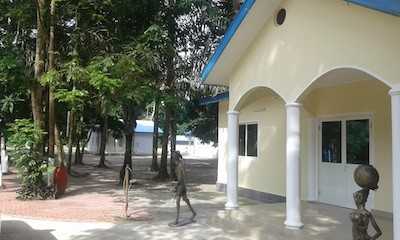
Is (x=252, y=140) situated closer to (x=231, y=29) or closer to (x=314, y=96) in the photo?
(x=314, y=96)

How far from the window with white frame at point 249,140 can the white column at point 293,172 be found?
5.58 metres

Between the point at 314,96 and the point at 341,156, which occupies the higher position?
the point at 314,96

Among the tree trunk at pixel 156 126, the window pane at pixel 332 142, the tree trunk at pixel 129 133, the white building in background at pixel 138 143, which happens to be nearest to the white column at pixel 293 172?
the window pane at pixel 332 142

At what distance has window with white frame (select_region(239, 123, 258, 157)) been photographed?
15.5 meters

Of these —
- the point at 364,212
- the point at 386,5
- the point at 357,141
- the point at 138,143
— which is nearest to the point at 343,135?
the point at 357,141

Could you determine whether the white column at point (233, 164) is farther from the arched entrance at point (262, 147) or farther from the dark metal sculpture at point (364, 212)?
the dark metal sculpture at point (364, 212)

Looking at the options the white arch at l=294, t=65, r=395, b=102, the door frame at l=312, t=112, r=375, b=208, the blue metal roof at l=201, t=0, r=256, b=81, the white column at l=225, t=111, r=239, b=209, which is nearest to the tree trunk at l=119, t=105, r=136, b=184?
the blue metal roof at l=201, t=0, r=256, b=81

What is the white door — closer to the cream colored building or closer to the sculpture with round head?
the cream colored building

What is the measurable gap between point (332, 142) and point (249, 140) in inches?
146

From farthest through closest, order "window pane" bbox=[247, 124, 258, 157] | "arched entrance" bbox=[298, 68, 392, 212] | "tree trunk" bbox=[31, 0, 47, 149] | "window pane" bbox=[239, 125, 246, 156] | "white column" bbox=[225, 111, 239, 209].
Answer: "window pane" bbox=[239, 125, 246, 156], "window pane" bbox=[247, 124, 258, 157], "tree trunk" bbox=[31, 0, 47, 149], "white column" bbox=[225, 111, 239, 209], "arched entrance" bbox=[298, 68, 392, 212]

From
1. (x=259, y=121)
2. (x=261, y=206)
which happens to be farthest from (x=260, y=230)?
(x=259, y=121)

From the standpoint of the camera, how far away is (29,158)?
14.0m

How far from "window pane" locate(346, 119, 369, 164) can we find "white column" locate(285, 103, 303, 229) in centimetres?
254

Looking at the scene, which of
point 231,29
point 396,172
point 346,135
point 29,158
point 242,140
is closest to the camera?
point 396,172
